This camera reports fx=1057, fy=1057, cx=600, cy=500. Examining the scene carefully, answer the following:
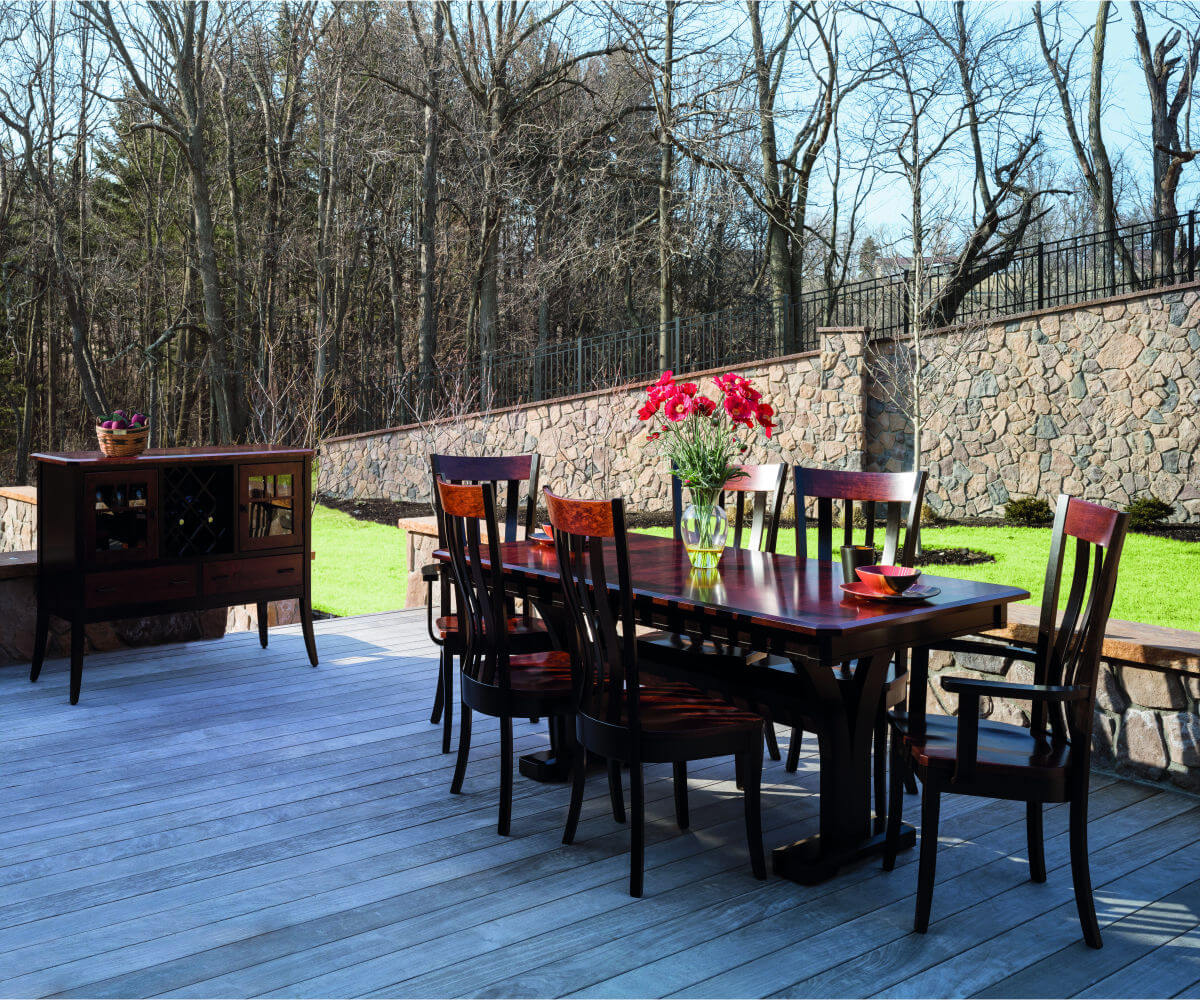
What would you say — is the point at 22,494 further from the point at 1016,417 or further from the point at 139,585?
the point at 1016,417

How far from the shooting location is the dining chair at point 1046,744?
2.35 m

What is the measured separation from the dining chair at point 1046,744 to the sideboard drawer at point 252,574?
3333mm

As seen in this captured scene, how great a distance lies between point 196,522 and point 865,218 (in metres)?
14.4

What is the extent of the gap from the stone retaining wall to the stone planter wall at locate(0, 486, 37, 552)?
4.05m

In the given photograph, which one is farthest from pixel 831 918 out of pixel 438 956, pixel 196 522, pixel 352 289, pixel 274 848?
pixel 352 289

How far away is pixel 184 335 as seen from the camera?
17.4 meters

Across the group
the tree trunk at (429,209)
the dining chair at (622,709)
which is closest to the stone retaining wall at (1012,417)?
the tree trunk at (429,209)

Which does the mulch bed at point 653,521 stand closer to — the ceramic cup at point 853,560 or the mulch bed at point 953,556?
the mulch bed at point 953,556

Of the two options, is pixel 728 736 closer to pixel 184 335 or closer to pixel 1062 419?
pixel 1062 419

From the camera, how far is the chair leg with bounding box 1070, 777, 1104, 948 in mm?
2359

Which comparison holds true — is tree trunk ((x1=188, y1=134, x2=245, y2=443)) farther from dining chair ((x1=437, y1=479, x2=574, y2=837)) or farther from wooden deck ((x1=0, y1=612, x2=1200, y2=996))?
dining chair ((x1=437, y1=479, x2=574, y2=837))

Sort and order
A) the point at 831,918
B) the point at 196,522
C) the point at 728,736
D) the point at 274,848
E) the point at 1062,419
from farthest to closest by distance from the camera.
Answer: the point at 1062,419
the point at 196,522
the point at 274,848
the point at 728,736
the point at 831,918

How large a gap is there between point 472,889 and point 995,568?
537cm

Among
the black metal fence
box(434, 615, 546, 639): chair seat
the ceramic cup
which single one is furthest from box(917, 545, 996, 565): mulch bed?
the ceramic cup
